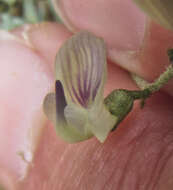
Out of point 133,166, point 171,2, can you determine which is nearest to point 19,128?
point 133,166

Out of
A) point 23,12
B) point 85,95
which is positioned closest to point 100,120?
point 85,95

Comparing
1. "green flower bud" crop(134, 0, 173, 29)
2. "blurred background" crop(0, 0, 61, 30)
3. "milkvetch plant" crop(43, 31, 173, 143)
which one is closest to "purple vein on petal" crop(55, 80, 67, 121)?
"milkvetch plant" crop(43, 31, 173, 143)

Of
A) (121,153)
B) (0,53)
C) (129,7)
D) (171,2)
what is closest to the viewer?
(171,2)

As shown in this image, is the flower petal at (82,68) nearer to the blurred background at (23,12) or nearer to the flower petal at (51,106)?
the flower petal at (51,106)

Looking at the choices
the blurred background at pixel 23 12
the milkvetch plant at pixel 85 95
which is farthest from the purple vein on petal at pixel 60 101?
the blurred background at pixel 23 12

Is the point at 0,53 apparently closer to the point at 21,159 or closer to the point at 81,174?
the point at 21,159

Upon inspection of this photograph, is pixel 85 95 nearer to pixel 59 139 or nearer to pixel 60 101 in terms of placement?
pixel 60 101

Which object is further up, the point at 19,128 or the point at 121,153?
the point at 121,153
